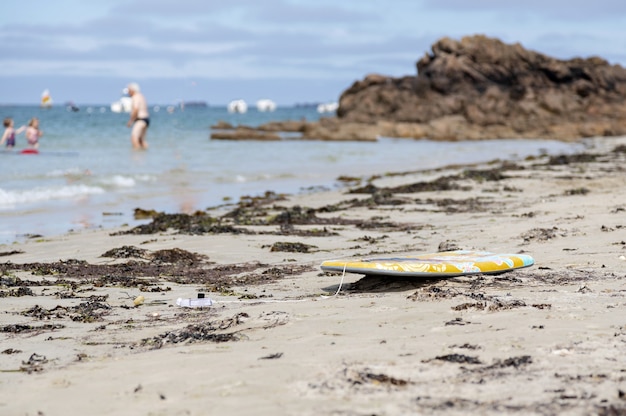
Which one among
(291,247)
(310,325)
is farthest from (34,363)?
(291,247)

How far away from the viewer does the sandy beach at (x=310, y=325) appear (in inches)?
142

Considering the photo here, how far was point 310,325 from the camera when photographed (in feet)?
16.5

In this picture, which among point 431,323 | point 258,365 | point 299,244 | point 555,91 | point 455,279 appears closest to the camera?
point 258,365

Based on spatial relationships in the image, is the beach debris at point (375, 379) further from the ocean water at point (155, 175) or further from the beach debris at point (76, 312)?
the ocean water at point (155, 175)

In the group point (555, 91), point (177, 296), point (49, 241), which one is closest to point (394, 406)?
point (177, 296)

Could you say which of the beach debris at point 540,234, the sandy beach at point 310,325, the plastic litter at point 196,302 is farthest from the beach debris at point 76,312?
the beach debris at point 540,234

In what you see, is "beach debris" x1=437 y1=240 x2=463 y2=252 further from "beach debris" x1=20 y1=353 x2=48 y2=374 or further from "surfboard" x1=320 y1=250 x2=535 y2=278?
"beach debris" x1=20 y1=353 x2=48 y2=374

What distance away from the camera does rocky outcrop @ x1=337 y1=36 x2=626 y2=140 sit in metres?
50.7

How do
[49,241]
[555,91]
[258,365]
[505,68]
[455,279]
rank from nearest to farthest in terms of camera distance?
[258,365] < [455,279] < [49,241] < [555,91] < [505,68]

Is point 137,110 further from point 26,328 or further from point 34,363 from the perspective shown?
point 34,363

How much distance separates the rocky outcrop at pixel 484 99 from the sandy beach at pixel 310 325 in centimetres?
3613

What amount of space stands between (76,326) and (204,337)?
1.05 meters

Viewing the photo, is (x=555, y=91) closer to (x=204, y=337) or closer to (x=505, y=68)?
(x=505, y=68)

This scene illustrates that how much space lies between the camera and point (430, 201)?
13.6 metres
